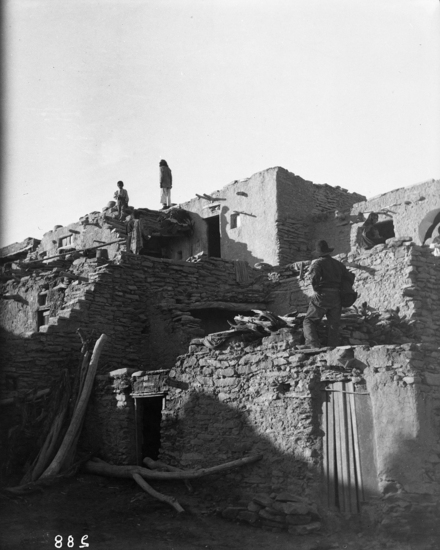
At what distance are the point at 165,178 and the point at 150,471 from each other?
12622 millimetres

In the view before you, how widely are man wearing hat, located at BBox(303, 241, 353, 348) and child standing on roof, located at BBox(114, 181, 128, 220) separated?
1037cm

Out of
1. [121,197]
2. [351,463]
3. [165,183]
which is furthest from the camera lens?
[165,183]

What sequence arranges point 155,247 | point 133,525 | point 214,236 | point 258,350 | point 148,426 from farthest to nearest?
point 155,247 < point 214,236 < point 148,426 < point 258,350 < point 133,525

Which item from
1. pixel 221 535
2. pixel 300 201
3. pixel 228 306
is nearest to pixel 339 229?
pixel 300 201

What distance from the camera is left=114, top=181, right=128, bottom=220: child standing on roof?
68.1 feet

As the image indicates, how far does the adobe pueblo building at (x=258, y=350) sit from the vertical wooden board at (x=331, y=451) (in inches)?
0.8

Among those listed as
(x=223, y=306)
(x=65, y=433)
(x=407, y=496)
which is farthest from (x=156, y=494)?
(x=223, y=306)

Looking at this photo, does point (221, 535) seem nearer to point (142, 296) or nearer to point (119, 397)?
point (119, 397)

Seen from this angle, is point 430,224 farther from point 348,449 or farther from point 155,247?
point 348,449

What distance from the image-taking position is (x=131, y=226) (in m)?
19.8

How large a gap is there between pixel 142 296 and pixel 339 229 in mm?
6492

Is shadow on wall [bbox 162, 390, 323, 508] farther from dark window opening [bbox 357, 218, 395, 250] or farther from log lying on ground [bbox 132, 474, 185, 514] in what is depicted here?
dark window opening [bbox 357, 218, 395, 250]

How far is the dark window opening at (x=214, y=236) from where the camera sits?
22.0 meters

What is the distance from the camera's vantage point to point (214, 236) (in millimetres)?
22203
